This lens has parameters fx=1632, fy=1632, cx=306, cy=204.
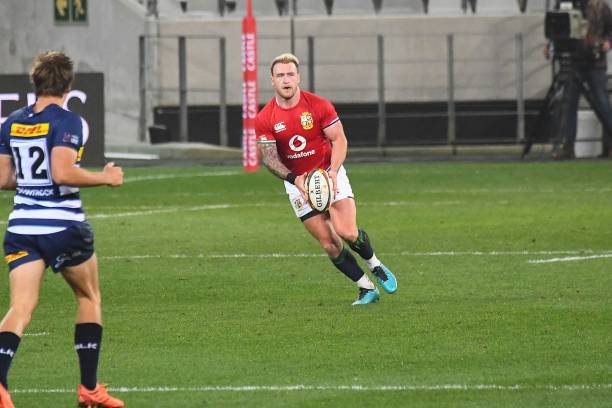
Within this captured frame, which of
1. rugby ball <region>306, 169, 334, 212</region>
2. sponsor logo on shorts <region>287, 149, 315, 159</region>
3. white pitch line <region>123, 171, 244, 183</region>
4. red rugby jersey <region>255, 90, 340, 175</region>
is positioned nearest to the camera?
rugby ball <region>306, 169, 334, 212</region>

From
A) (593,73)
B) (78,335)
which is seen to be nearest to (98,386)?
(78,335)

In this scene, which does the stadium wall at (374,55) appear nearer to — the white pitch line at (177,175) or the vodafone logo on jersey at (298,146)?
the white pitch line at (177,175)

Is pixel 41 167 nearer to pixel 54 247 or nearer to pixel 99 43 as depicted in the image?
pixel 54 247

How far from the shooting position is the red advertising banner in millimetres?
27406

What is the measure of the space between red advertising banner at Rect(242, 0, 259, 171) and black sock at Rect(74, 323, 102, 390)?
18790 mm

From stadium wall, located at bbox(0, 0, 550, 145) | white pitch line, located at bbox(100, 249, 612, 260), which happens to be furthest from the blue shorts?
stadium wall, located at bbox(0, 0, 550, 145)

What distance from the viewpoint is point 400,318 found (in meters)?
11.9

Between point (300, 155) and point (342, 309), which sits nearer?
point (342, 309)

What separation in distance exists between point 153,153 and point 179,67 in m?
2.08

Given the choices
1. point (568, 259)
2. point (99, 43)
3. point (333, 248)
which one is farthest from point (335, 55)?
point (333, 248)

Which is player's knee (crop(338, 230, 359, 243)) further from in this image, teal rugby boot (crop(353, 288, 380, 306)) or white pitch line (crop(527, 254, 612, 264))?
white pitch line (crop(527, 254, 612, 264))

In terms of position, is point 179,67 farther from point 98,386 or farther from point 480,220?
point 98,386

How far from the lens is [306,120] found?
1298 cm

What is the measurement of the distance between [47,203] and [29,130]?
389 millimetres
